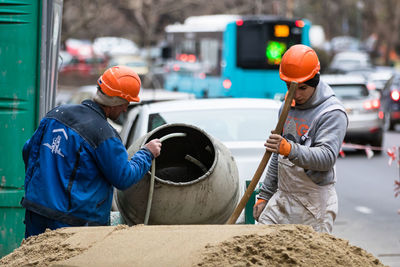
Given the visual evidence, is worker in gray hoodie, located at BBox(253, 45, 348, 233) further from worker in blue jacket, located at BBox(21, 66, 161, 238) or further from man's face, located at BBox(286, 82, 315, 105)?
→ worker in blue jacket, located at BBox(21, 66, 161, 238)

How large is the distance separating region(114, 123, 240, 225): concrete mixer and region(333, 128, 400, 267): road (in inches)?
115

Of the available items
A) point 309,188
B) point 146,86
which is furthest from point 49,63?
point 146,86

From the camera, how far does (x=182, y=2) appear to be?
38094 millimetres

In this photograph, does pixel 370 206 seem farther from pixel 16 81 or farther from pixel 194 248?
pixel 194 248

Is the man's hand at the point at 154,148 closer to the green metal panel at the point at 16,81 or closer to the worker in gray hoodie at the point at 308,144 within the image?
the worker in gray hoodie at the point at 308,144

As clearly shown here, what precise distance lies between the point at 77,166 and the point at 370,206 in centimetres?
748

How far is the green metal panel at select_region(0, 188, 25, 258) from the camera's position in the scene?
6.03m

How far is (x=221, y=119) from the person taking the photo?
7461mm

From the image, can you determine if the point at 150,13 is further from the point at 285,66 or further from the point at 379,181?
the point at 285,66

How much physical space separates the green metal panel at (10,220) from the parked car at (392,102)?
1764 centimetres

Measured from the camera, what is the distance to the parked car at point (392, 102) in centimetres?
2239

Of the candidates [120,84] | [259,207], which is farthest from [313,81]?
[120,84]

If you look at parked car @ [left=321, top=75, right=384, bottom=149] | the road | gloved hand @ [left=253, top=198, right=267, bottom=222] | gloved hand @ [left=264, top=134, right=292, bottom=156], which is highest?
gloved hand @ [left=264, top=134, right=292, bottom=156]

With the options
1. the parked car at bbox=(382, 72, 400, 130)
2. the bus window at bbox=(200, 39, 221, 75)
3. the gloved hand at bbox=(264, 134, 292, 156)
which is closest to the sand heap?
the gloved hand at bbox=(264, 134, 292, 156)
